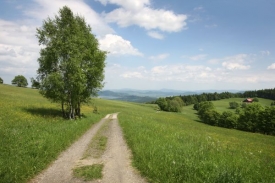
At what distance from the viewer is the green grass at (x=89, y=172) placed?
8.45 m

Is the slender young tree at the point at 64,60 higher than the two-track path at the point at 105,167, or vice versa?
the slender young tree at the point at 64,60

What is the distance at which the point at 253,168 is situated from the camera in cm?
898

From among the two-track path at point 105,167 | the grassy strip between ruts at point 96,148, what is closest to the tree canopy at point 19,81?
the grassy strip between ruts at point 96,148

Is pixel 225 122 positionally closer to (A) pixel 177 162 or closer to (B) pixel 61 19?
(B) pixel 61 19

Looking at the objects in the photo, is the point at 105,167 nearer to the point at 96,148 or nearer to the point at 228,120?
the point at 96,148

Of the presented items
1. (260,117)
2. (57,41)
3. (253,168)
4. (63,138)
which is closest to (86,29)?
(57,41)

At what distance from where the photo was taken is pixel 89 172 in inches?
349

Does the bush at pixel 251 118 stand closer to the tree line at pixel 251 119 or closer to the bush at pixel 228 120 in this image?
the tree line at pixel 251 119

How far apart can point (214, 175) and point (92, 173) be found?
5022 mm

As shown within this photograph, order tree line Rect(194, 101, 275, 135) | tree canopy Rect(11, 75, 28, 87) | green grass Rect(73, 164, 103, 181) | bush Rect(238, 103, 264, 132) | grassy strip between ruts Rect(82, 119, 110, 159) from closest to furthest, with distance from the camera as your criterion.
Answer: green grass Rect(73, 164, 103, 181)
grassy strip between ruts Rect(82, 119, 110, 159)
tree line Rect(194, 101, 275, 135)
bush Rect(238, 103, 264, 132)
tree canopy Rect(11, 75, 28, 87)

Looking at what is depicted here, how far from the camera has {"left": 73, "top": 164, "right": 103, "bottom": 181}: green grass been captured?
845cm

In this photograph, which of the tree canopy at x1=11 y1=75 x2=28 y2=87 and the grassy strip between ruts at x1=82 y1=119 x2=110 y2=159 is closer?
the grassy strip between ruts at x1=82 y1=119 x2=110 y2=159

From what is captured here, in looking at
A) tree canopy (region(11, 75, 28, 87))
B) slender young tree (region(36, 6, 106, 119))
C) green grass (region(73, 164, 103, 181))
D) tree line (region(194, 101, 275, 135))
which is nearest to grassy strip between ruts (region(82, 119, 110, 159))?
green grass (region(73, 164, 103, 181))

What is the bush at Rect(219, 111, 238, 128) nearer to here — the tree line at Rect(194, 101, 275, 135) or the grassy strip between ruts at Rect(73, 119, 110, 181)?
the tree line at Rect(194, 101, 275, 135)
